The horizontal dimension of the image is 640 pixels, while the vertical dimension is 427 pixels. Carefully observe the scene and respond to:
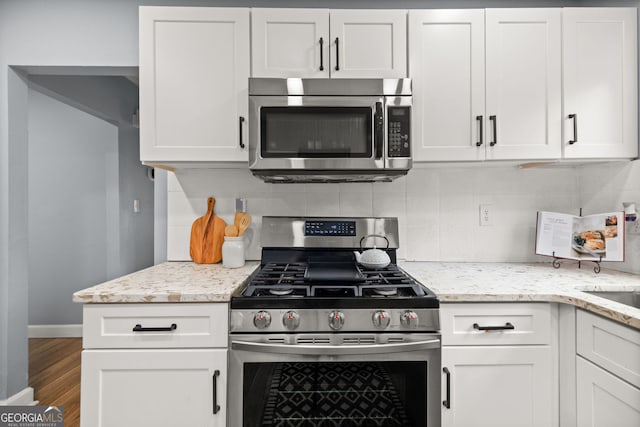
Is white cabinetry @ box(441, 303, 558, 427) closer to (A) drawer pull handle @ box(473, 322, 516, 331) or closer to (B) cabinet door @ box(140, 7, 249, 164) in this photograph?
(A) drawer pull handle @ box(473, 322, 516, 331)

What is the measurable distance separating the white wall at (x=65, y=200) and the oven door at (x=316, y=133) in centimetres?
259

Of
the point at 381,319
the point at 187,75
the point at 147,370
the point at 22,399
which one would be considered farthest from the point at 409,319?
the point at 22,399

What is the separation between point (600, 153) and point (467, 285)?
39.9 inches

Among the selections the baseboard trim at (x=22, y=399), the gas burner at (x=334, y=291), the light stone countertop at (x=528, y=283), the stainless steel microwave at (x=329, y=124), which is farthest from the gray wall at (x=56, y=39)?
the gas burner at (x=334, y=291)

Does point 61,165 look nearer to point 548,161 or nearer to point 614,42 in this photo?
point 548,161

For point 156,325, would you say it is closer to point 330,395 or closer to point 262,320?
point 262,320

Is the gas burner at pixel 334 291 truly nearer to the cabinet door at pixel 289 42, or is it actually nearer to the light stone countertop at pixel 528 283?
the light stone countertop at pixel 528 283

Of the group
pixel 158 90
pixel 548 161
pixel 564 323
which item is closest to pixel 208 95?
pixel 158 90

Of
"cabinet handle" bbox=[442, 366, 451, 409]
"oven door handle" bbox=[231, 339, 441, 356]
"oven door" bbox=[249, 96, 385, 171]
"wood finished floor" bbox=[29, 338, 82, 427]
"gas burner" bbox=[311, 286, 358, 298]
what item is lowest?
"wood finished floor" bbox=[29, 338, 82, 427]

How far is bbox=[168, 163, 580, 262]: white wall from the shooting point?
2.01m

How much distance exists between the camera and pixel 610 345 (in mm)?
1157

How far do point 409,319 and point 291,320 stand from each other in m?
0.45

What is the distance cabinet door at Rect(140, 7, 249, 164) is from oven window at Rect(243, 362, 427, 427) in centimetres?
112

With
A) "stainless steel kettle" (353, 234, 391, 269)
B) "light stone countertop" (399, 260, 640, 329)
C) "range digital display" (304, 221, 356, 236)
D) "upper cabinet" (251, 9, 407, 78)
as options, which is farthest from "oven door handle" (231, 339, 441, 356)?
"upper cabinet" (251, 9, 407, 78)
